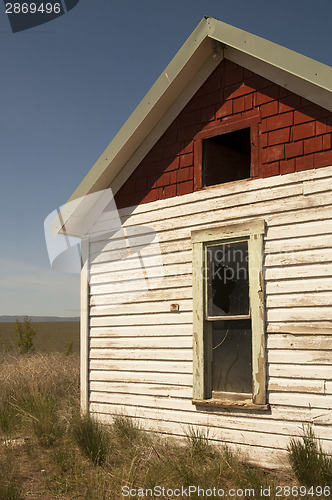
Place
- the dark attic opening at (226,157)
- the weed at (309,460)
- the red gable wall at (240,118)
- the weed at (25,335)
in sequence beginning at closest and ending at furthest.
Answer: the weed at (309,460) < the red gable wall at (240,118) < the dark attic opening at (226,157) < the weed at (25,335)

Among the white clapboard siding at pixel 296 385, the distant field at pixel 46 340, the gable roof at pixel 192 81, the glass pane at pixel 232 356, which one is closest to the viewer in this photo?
the white clapboard siding at pixel 296 385

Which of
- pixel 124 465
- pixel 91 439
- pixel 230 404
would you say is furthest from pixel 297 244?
pixel 91 439

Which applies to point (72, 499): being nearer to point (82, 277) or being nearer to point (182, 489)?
point (182, 489)

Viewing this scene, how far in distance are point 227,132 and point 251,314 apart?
2.59 m

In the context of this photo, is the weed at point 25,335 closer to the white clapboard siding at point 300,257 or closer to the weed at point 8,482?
the weed at point 8,482

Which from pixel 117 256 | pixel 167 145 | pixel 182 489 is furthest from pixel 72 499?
pixel 167 145

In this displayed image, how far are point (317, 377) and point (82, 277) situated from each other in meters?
4.59

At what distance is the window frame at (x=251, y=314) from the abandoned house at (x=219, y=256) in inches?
0.7

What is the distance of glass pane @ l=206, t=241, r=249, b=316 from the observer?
7129 mm

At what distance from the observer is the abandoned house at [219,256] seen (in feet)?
21.2

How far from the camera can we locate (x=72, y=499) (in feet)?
20.0

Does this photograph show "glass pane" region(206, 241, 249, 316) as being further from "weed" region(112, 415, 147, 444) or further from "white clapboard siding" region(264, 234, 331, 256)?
"weed" region(112, 415, 147, 444)

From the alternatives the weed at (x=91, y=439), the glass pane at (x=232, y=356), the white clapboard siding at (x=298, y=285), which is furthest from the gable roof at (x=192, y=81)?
the weed at (x=91, y=439)

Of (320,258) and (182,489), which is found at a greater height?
(320,258)
